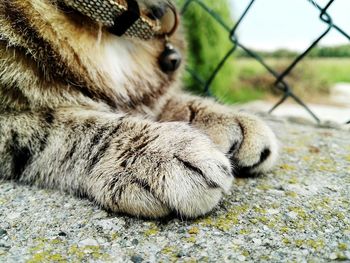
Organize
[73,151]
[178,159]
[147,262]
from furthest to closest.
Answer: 1. [73,151]
2. [178,159]
3. [147,262]

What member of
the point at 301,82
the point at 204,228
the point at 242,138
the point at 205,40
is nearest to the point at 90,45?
the point at 242,138

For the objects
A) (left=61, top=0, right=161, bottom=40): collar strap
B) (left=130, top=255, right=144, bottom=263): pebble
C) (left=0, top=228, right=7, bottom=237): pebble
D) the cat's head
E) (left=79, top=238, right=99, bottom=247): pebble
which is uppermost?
(left=61, top=0, right=161, bottom=40): collar strap

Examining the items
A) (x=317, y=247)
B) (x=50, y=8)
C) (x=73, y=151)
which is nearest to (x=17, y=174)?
(x=73, y=151)

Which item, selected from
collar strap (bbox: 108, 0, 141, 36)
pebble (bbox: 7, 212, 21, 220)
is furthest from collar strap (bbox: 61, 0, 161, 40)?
pebble (bbox: 7, 212, 21, 220)

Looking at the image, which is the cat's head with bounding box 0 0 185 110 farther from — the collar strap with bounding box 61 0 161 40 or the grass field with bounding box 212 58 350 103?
the grass field with bounding box 212 58 350 103

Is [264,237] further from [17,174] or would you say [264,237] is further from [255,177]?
[17,174]

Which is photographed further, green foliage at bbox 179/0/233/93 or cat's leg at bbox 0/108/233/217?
green foliage at bbox 179/0/233/93

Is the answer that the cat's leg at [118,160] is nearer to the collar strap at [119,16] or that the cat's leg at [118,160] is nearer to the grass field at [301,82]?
the collar strap at [119,16]
